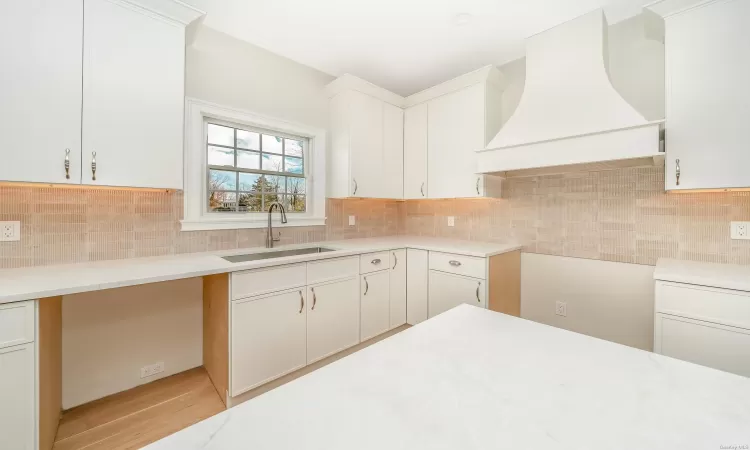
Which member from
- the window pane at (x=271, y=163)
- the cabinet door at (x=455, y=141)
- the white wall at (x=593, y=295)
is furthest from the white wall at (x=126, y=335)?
the white wall at (x=593, y=295)

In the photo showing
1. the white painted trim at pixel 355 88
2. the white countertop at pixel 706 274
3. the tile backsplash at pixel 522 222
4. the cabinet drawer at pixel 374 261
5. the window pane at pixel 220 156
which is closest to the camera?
the white countertop at pixel 706 274

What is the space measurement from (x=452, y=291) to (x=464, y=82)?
1.82 meters

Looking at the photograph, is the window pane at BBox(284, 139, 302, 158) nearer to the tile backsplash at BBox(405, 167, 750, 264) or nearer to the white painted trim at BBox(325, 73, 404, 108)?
the white painted trim at BBox(325, 73, 404, 108)

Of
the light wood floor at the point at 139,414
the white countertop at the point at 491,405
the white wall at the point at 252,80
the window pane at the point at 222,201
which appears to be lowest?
the light wood floor at the point at 139,414

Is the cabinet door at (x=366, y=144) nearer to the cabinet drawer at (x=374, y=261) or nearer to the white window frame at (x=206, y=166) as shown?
the white window frame at (x=206, y=166)

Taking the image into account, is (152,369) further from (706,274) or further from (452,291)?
(706,274)

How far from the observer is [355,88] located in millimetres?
2852

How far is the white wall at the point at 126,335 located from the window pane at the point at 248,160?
955mm

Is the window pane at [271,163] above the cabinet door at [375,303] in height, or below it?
above

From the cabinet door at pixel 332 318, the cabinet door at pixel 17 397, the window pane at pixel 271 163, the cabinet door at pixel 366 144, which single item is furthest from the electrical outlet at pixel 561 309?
the cabinet door at pixel 17 397

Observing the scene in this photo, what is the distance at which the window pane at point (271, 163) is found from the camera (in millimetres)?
2672

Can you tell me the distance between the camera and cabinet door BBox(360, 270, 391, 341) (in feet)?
8.26

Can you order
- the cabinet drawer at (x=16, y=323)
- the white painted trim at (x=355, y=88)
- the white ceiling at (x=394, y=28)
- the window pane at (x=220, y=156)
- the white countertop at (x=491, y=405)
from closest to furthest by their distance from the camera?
the white countertop at (x=491, y=405) < the cabinet drawer at (x=16, y=323) < the white ceiling at (x=394, y=28) < the window pane at (x=220, y=156) < the white painted trim at (x=355, y=88)

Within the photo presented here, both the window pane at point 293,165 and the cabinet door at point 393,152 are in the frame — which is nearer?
the window pane at point 293,165
